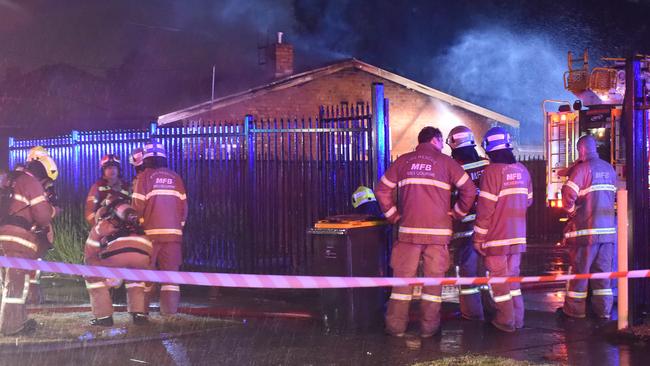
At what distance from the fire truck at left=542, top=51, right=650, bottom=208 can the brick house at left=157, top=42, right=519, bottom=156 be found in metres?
10.4

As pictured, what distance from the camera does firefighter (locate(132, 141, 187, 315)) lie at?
28.1ft

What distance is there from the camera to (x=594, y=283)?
8516 mm

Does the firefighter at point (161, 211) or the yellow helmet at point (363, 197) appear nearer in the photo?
the firefighter at point (161, 211)

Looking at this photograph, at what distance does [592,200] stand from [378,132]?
268 cm

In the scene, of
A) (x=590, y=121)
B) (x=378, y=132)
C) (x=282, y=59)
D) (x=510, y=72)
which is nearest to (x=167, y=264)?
(x=378, y=132)

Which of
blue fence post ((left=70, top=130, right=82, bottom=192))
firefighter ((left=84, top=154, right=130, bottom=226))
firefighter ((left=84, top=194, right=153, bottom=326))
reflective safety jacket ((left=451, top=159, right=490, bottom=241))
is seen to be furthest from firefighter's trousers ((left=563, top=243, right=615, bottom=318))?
blue fence post ((left=70, top=130, right=82, bottom=192))

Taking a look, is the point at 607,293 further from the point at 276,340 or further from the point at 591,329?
the point at 276,340

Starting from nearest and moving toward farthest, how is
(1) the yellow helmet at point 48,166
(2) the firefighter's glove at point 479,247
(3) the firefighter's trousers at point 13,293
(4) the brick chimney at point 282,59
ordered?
1. (3) the firefighter's trousers at point 13,293
2. (2) the firefighter's glove at point 479,247
3. (1) the yellow helmet at point 48,166
4. (4) the brick chimney at point 282,59

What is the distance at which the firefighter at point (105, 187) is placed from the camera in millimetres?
8750

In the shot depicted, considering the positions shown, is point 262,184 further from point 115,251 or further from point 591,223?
point 591,223

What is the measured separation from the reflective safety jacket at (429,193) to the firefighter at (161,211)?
2.39 meters

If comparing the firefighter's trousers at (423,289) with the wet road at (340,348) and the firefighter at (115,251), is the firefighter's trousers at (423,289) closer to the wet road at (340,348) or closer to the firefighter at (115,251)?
the wet road at (340,348)

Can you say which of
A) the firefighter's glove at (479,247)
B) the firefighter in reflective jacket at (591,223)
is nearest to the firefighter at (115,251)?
the firefighter's glove at (479,247)

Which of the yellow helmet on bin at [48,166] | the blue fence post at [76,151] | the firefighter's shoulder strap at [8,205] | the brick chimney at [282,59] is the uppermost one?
the brick chimney at [282,59]
